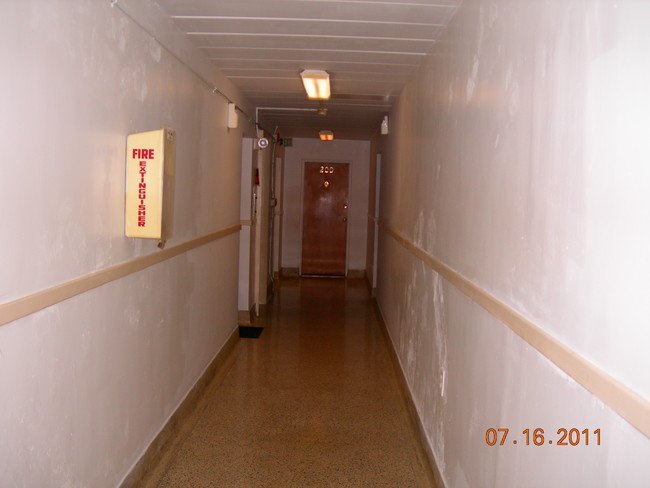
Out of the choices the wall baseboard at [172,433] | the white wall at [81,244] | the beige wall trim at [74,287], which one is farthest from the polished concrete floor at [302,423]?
the beige wall trim at [74,287]

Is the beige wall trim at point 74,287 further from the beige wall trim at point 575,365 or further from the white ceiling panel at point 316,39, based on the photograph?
the beige wall trim at point 575,365

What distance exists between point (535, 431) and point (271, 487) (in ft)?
6.13

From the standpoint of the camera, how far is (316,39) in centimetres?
383

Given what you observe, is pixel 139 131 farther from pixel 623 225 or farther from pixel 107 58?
pixel 623 225

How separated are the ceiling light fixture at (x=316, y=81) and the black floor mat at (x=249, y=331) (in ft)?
8.44

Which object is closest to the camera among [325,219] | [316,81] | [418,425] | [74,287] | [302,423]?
[74,287]

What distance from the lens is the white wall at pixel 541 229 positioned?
1220 millimetres

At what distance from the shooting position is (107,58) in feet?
8.20

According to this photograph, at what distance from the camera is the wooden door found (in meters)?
11.0

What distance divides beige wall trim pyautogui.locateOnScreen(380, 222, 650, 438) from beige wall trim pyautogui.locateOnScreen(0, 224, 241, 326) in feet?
4.86

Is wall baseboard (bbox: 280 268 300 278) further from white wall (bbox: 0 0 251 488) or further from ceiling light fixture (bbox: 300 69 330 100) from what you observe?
white wall (bbox: 0 0 251 488)

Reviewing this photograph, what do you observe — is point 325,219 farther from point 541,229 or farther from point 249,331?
point 541,229

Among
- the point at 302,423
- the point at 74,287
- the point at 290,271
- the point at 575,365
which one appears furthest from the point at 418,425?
the point at 290,271
